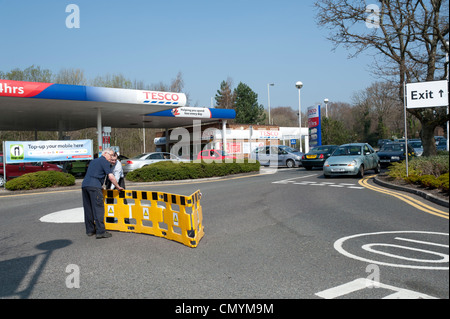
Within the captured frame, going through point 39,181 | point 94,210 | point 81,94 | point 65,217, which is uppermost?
point 81,94

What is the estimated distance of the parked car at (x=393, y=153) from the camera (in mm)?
22250

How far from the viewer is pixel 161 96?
21.1 m

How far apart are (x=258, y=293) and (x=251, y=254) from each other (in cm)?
158

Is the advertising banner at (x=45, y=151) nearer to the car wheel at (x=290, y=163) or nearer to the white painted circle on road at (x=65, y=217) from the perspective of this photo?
the white painted circle on road at (x=65, y=217)

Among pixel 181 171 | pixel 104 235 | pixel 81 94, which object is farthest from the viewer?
pixel 181 171

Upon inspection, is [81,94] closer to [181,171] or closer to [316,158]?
[181,171]

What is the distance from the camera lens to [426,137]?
16.9m

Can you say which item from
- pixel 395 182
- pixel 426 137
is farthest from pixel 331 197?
pixel 426 137

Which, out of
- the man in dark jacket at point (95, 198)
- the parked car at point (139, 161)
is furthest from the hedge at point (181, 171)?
the man in dark jacket at point (95, 198)

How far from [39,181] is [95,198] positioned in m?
11.1

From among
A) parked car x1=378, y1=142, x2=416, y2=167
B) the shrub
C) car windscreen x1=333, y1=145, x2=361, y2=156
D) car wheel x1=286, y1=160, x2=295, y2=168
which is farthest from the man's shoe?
car wheel x1=286, y1=160, x2=295, y2=168

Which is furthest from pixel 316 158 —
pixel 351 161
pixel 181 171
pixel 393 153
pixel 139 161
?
pixel 139 161

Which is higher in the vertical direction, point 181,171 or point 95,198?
point 95,198

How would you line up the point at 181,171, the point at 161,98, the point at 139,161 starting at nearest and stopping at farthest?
the point at 181,171, the point at 161,98, the point at 139,161
